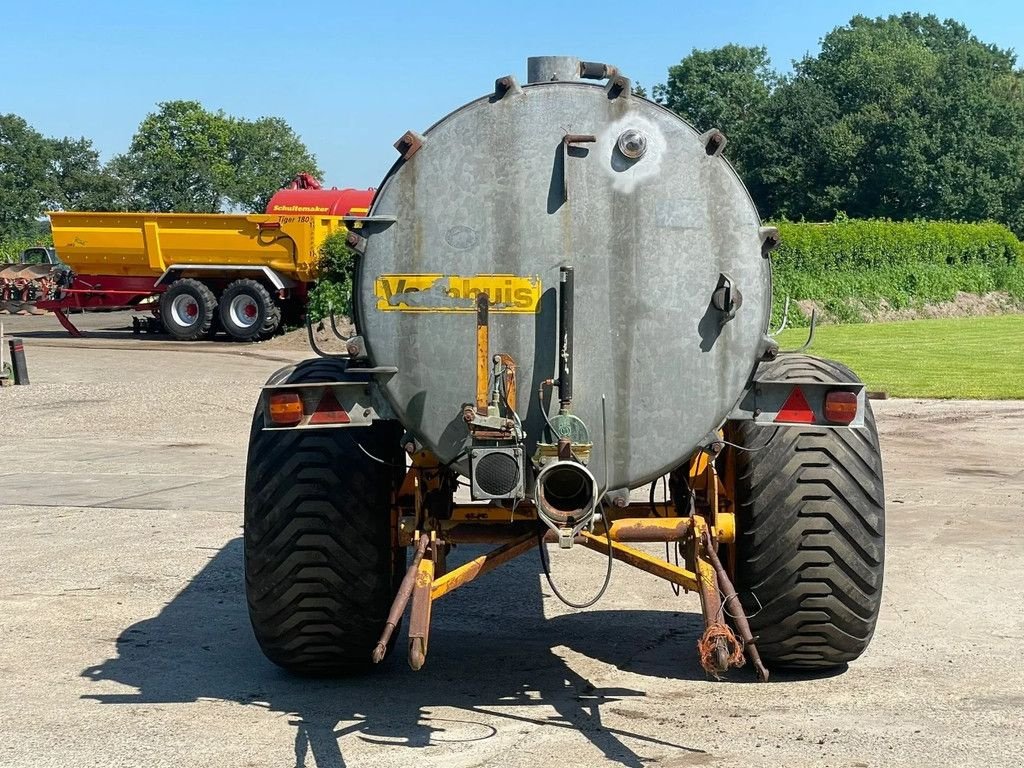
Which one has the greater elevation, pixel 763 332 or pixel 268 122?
pixel 268 122

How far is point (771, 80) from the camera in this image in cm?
10856

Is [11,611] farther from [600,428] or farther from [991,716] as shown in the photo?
[991,716]

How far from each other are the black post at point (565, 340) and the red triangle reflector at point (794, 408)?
0.89 m

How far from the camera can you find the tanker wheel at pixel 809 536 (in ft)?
18.7

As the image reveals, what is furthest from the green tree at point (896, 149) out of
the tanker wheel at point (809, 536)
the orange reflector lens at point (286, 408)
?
the orange reflector lens at point (286, 408)

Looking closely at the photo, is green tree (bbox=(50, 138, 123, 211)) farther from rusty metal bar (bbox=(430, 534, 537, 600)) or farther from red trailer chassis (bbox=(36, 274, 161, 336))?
rusty metal bar (bbox=(430, 534, 537, 600))

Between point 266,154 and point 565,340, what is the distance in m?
111

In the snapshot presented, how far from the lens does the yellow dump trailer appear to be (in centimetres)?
2669

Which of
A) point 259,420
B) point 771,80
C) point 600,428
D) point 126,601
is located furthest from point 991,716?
point 771,80

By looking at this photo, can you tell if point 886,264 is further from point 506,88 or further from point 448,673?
point 506,88

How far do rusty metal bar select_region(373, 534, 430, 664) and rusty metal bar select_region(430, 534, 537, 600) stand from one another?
0.11 metres

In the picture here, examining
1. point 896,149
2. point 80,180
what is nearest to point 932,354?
point 896,149

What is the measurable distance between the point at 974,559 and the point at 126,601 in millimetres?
5010

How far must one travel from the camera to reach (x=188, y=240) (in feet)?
88.5
